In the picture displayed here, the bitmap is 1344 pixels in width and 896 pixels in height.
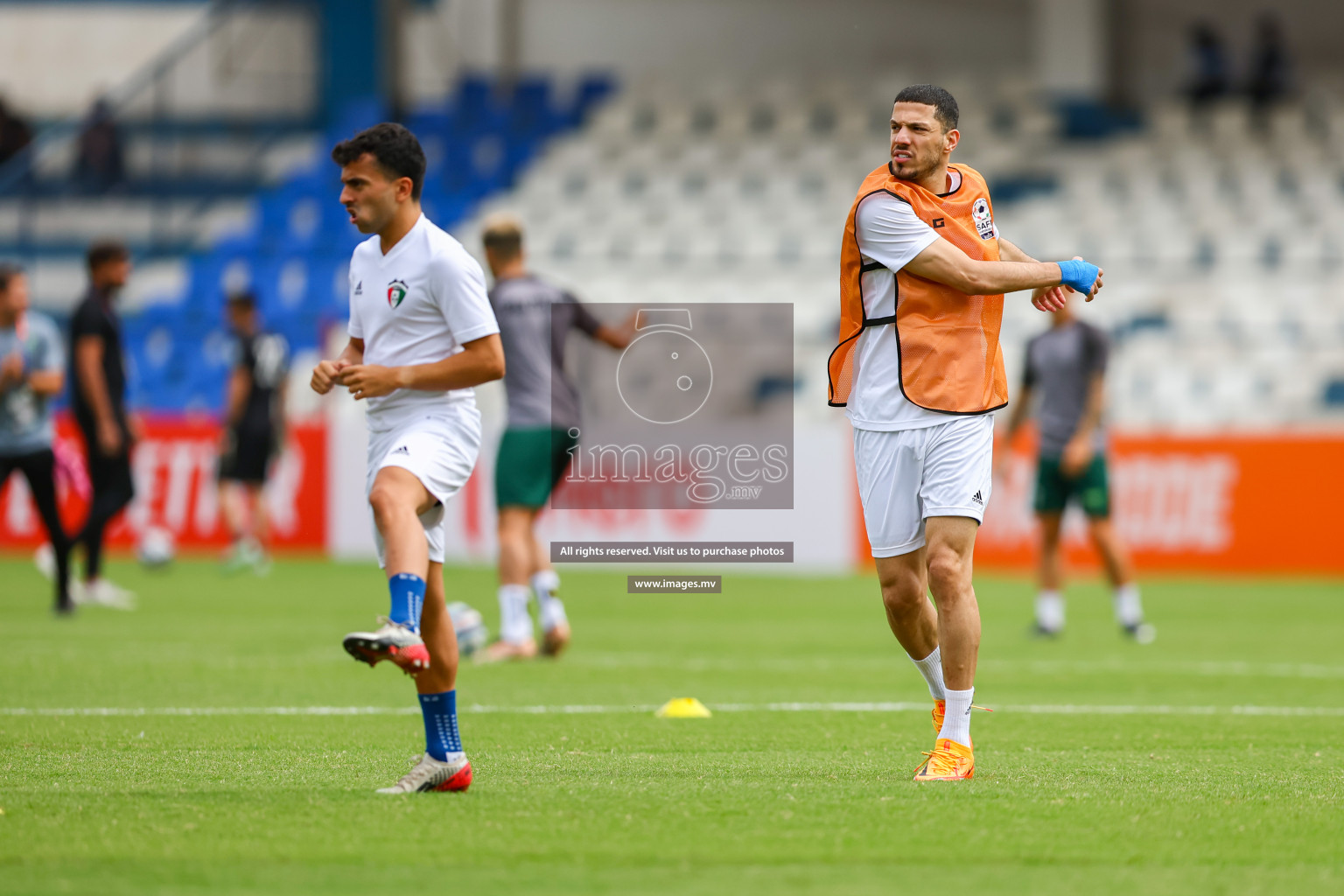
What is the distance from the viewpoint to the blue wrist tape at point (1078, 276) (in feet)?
19.7

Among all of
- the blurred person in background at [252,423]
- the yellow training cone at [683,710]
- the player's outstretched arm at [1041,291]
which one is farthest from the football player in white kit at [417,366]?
the blurred person in background at [252,423]

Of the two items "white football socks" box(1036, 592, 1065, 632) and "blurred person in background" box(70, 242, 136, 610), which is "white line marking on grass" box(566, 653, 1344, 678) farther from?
"blurred person in background" box(70, 242, 136, 610)

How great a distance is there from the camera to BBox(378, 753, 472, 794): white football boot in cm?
557

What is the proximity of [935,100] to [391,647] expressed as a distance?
2.64 metres

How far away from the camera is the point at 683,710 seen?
7.81 m

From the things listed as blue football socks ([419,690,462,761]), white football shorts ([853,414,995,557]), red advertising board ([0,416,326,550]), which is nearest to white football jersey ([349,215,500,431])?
blue football socks ([419,690,462,761])

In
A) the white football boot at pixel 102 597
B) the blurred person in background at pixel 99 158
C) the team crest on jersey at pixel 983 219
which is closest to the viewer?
the team crest on jersey at pixel 983 219

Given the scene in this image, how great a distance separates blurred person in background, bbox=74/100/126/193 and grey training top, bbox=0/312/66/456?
13.2 m

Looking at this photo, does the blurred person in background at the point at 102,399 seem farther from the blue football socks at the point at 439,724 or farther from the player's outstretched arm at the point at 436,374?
the blue football socks at the point at 439,724

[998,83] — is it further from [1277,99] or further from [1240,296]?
[1240,296]

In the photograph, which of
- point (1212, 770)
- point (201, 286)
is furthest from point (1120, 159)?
point (1212, 770)

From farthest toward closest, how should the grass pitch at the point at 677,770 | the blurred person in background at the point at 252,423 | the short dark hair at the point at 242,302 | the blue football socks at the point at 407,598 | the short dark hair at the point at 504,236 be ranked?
the blurred person in background at the point at 252,423 → the short dark hair at the point at 242,302 → the short dark hair at the point at 504,236 → the blue football socks at the point at 407,598 → the grass pitch at the point at 677,770

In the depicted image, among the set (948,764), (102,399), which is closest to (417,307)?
(948,764)

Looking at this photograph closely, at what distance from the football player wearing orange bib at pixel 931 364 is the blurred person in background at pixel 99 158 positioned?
21098 mm
